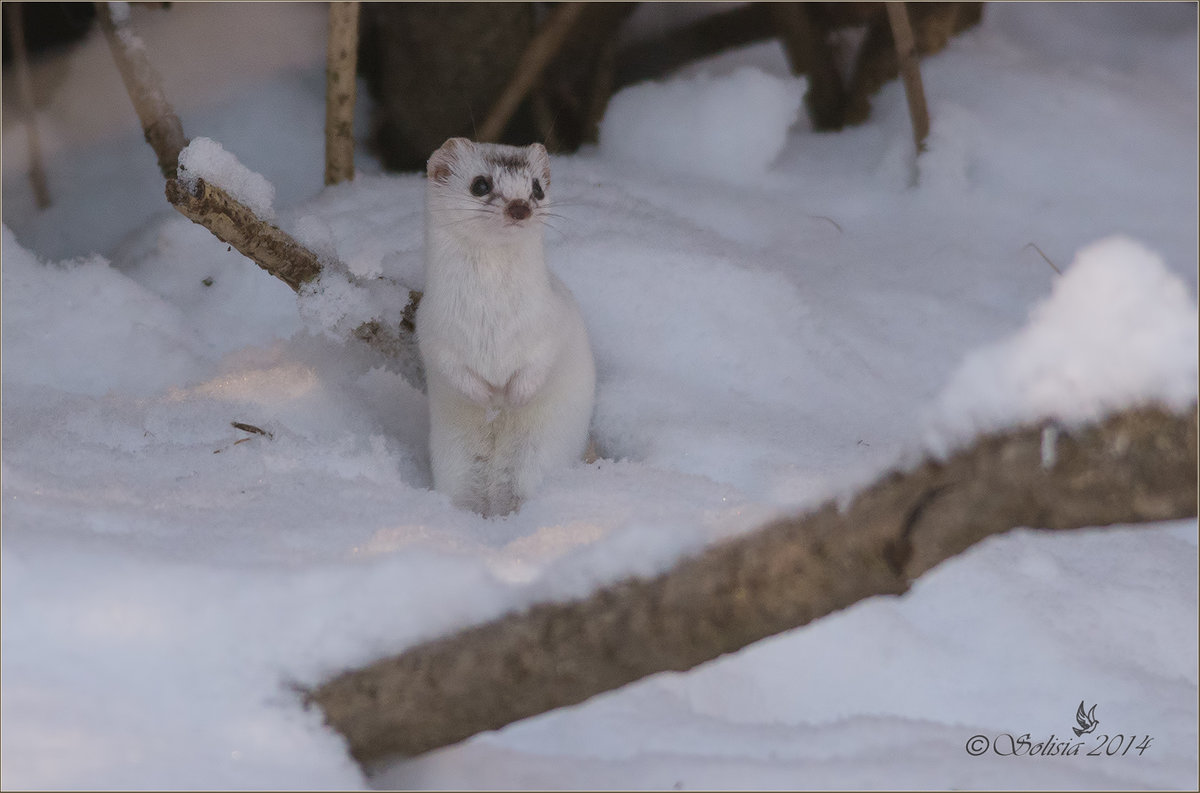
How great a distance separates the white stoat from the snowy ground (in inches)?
6.4

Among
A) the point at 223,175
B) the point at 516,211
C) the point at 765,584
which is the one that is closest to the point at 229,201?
the point at 223,175

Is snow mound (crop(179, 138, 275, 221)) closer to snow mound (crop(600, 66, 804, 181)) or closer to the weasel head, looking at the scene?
the weasel head

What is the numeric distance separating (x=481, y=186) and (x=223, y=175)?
1.76 ft

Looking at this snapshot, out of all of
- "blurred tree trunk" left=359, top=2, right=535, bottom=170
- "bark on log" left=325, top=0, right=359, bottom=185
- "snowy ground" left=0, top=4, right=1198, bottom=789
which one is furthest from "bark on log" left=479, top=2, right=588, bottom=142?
"bark on log" left=325, top=0, right=359, bottom=185

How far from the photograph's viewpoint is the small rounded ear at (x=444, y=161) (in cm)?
237

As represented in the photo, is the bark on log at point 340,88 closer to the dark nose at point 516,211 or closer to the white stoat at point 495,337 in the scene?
the white stoat at point 495,337

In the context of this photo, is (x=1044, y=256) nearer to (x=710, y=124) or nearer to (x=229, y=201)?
(x=710, y=124)

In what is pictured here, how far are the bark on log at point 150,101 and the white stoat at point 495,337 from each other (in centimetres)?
93

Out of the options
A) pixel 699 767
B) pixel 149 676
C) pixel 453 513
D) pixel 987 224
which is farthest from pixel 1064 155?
pixel 149 676

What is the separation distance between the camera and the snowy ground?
54.9 inches

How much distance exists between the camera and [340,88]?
3.12m

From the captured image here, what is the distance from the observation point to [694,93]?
3.60m

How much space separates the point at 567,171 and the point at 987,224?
131cm

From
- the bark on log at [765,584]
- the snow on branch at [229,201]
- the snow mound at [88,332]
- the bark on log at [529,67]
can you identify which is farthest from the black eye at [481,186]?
the bark on log at [529,67]
